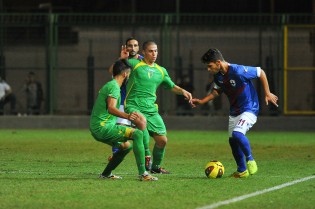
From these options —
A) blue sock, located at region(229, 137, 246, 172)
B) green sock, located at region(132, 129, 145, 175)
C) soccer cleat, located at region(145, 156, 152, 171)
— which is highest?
green sock, located at region(132, 129, 145, 175)

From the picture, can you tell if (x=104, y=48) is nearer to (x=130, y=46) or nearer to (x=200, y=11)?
(x=200, y=11)

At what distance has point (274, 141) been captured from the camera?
896 inches

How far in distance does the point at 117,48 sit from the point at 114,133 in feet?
60.2

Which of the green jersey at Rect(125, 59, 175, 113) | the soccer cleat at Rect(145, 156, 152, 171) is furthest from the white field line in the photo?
the green jersey at Rect(125, 59, 175, 113)

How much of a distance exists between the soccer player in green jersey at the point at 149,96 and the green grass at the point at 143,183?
0.46 metres

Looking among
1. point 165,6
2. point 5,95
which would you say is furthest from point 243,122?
point 165,6

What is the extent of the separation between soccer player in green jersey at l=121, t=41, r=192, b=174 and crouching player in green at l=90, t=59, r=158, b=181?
128 centimetres

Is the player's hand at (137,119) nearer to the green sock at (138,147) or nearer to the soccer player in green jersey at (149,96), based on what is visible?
the green sock at (138,147)

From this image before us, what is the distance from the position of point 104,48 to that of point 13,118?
472cm

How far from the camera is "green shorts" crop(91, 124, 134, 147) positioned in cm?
1241

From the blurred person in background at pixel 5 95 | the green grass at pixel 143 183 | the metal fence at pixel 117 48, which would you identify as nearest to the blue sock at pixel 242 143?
the green grass at pixel 143 183

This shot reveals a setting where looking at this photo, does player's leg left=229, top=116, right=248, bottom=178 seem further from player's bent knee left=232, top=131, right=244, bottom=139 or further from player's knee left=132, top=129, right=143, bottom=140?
player's knee left=132, top=129, right=143, bottom=140

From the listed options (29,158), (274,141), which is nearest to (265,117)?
(274,141)

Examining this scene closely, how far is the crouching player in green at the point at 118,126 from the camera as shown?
40.2 feet
